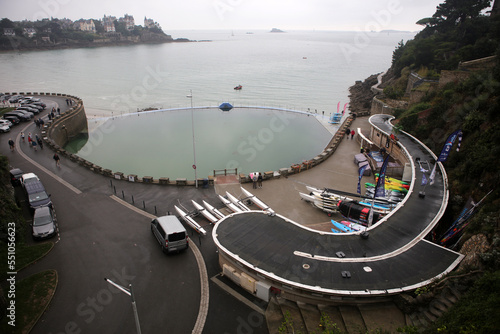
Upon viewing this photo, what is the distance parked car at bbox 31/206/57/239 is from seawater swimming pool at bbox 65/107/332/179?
11162mm

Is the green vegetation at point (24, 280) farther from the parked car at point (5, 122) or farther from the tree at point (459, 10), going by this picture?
the tree at point (459, 10)

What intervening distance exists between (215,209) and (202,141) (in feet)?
62.9

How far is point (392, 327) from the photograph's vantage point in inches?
420

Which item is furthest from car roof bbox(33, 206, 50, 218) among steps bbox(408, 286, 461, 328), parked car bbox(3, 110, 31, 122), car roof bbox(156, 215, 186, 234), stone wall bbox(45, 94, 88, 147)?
parked car bbox(3, 110, 31, 122)

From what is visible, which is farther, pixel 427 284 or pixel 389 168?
pixel 389 168

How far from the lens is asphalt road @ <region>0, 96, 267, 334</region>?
1222 cm

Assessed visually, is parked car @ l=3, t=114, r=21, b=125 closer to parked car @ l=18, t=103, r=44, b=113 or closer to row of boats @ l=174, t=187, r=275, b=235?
parked car @ l=18, t=103, r=44, b=113

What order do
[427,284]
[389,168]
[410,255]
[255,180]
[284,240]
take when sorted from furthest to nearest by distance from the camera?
[389,168]
[255,180]
[284,240]
[410,255]
[427,284]

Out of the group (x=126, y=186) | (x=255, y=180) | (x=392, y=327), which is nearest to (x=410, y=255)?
(x=392, y=327)

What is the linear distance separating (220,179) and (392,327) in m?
16.6

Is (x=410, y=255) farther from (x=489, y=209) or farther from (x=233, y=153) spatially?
(x=233, y=153)

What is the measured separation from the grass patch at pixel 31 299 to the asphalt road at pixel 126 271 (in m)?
0.30

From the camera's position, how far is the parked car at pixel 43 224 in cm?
1672

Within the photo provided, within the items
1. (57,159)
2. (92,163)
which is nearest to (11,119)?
(57,159)
